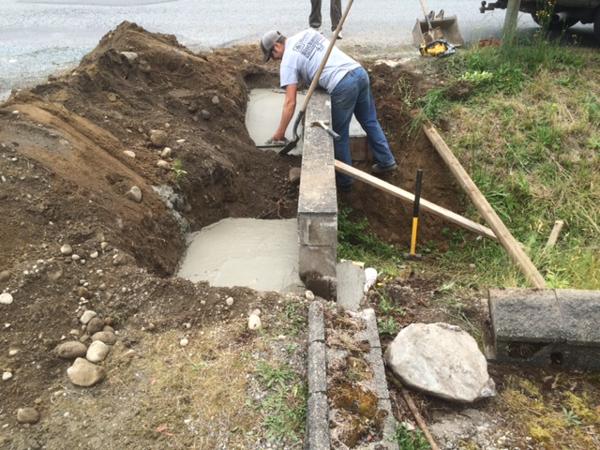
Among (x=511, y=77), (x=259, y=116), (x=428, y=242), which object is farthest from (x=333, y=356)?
(x=511, y=77)

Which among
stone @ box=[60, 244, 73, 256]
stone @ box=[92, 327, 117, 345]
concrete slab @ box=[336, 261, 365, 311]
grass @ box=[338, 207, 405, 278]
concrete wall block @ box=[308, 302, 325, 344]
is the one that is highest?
stone @ box=[60, 244, 73, 256]

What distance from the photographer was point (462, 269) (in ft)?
14.7

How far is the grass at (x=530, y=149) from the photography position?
4270mm

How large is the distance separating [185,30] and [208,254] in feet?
18.3

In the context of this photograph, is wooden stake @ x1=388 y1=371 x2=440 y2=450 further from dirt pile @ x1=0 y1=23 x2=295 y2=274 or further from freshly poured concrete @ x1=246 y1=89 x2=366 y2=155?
freshly poured concrete @ x1=246 y1=89 x2=366 y2=155

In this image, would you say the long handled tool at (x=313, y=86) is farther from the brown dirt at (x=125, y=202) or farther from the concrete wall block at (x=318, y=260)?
the concrete wall block at (x=318, y=260)

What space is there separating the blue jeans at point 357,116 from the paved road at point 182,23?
2598mm

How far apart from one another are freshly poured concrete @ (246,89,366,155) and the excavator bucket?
83.2 inches

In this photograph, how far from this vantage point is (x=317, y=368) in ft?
8.33

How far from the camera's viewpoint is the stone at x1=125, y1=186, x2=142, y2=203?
3.84 m

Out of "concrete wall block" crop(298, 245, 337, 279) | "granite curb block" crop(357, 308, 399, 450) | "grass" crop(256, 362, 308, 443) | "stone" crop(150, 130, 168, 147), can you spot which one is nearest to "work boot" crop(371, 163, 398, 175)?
"stone" crop(150, 130, 168, 147)

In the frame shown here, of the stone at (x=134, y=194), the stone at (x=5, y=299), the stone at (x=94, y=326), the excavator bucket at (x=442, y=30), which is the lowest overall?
the stone at (x=94, y=326)

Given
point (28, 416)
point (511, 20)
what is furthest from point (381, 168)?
point (28, 416)

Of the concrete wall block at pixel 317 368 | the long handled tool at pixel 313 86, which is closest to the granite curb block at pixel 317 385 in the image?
the concrete wall block at pixel 317 368
